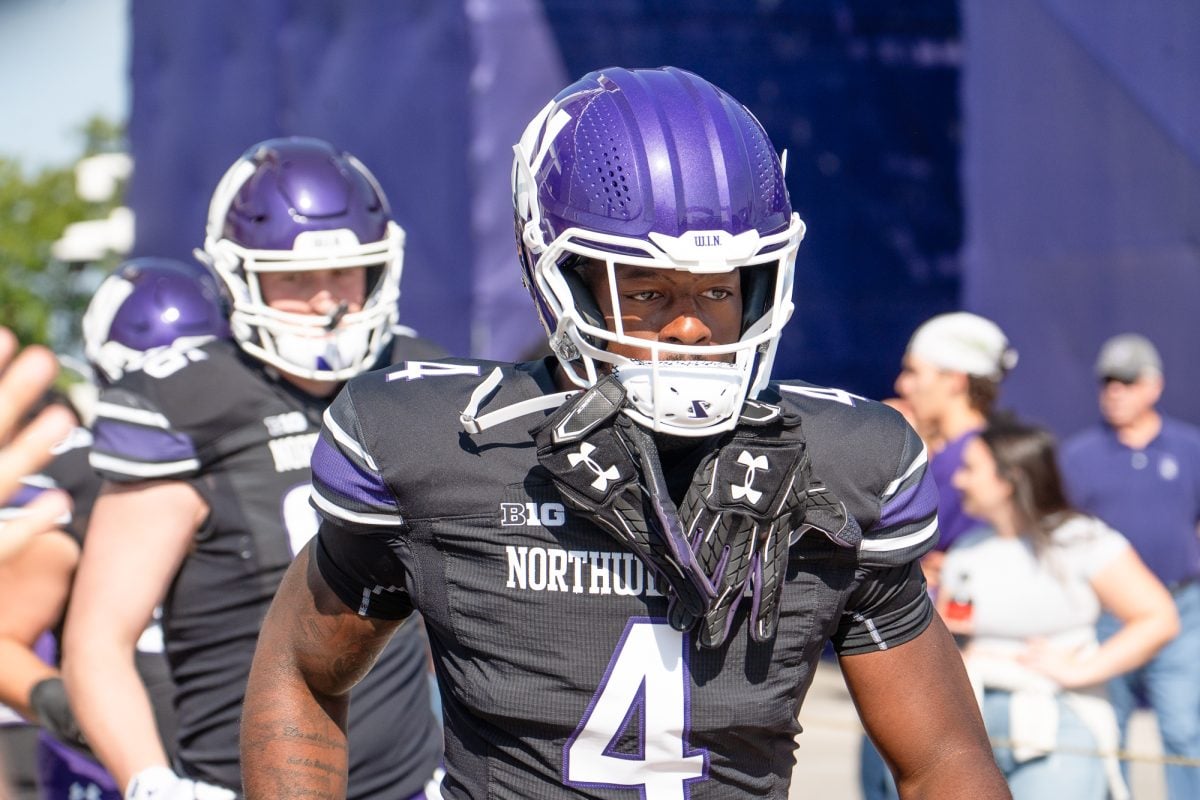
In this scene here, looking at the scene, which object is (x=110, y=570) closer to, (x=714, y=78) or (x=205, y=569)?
(x=205, y=569)

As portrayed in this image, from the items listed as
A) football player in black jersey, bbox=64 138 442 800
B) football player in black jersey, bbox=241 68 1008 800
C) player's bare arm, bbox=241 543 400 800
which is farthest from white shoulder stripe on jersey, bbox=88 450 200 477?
football player in black jersey, bbox=241 68 1008 800

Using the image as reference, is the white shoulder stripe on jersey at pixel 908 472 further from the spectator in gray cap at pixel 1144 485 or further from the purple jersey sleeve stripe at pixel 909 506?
the spectator in gray cap at pixel 1144 485

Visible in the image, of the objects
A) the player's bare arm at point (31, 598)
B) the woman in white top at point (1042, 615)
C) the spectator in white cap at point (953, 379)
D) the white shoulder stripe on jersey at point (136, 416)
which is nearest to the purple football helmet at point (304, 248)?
the white shoulder stripe on jersey at point (136, 416)

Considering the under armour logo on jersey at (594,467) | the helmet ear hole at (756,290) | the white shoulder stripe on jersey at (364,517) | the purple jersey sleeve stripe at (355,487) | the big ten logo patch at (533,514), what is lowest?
the white shoulder stripe on jersey at (364,517)

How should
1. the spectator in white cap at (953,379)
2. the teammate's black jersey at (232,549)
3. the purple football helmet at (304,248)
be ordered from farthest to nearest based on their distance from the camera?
the spectator in white cap at (953,379)
the purple football helmet at (304,248)
the teammate's black jersey at (232,549)

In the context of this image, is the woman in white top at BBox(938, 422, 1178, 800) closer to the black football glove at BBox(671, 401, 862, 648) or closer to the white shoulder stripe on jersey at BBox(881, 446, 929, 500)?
the white shoulder stripe on jersey at BBox(881, 446, 929, 500)

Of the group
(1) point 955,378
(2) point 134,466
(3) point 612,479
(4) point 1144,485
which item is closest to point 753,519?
(3) point 612,479

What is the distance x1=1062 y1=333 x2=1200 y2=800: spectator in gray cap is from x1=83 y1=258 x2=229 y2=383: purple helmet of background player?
10.7 ft

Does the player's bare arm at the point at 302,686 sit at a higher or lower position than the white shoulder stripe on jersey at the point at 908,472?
lower

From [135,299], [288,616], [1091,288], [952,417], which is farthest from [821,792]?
[288,616]

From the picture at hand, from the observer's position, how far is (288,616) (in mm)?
2121

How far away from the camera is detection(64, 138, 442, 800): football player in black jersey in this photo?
2.88 meters

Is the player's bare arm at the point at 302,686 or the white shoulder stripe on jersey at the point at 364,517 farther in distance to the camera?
the player's bare arm at the point at 302,686

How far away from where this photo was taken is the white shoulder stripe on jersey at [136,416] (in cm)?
293
